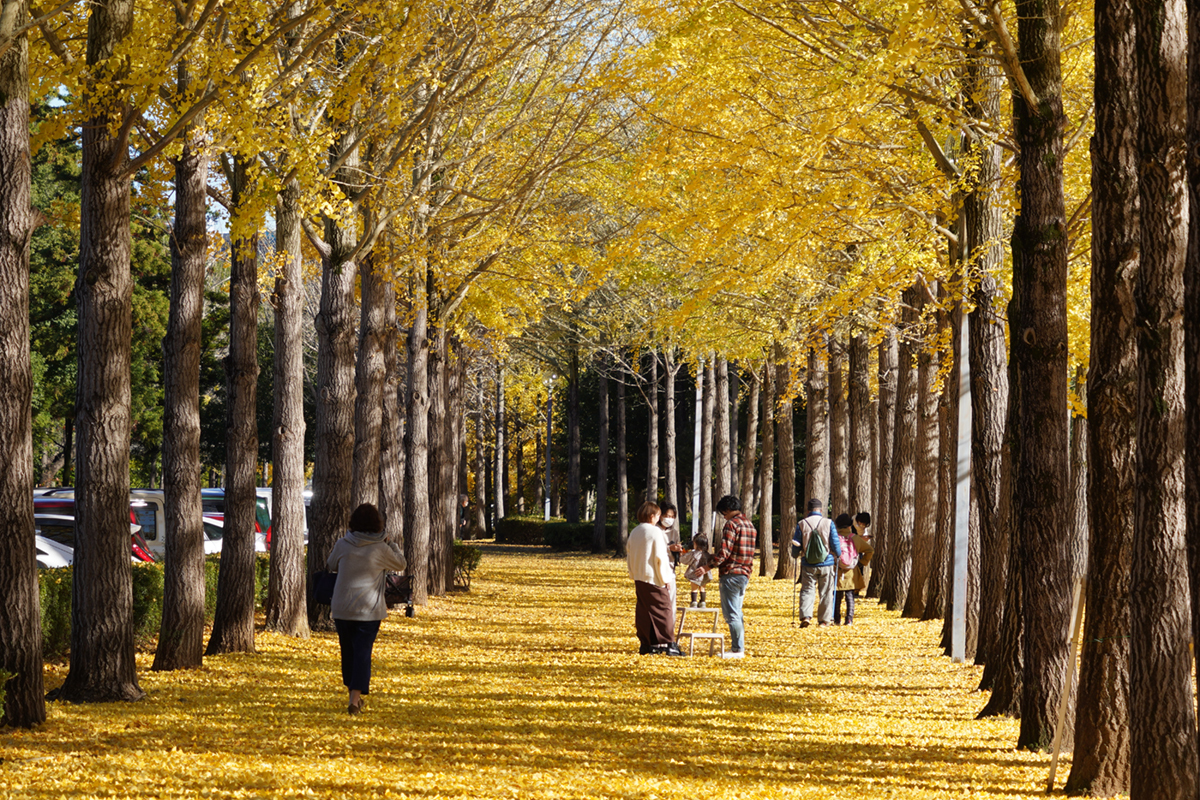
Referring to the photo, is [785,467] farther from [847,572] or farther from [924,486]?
[847,572]

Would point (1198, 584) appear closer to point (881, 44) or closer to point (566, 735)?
point (566, 735)

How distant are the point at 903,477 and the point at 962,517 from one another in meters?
7.62

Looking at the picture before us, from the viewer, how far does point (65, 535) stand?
1862 centimetres

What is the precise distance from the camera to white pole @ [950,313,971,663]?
13352 mm

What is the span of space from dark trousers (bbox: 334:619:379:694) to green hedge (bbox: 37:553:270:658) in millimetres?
2680

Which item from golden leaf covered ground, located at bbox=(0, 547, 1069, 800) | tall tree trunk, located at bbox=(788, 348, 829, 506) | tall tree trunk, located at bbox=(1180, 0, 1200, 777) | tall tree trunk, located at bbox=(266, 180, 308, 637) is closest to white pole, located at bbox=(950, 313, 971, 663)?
Result: golden leaf covered ground, located at bbox=(0, 547, 1069, 800)

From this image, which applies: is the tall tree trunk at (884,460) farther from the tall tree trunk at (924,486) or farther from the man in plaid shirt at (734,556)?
the man in plaid shirt at (734,556)

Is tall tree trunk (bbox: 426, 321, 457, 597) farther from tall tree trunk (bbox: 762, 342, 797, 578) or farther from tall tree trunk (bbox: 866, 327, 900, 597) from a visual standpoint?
tall tree trunk (bbox: 866, 327, 900, 597)

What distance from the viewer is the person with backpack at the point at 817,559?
57.1 ft

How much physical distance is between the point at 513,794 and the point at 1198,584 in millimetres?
3902

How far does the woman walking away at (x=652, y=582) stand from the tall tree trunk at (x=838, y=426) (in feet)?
35.2

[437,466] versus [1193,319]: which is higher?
[1193,319]

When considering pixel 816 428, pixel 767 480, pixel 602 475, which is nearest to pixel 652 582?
pixel 816 428

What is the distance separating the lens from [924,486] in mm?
18969
